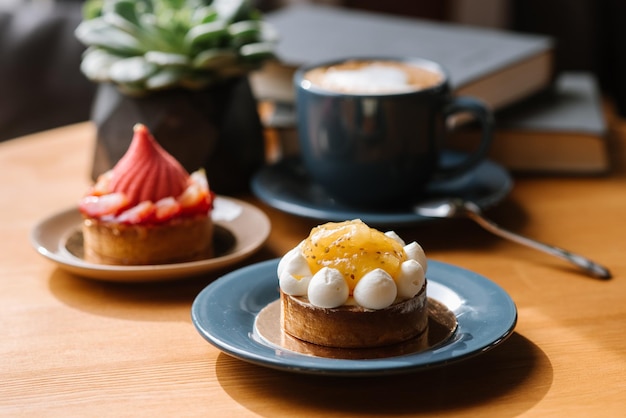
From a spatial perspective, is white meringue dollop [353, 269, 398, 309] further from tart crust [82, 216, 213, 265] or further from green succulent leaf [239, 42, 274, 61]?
green succulent leaf [239, 42, 274, 61]

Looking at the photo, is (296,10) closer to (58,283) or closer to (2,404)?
(58,283)

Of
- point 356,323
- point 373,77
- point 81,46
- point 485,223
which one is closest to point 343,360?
point 356,323

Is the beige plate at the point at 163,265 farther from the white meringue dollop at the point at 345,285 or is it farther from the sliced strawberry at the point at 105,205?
the white meringue dollop at the point at 345,285

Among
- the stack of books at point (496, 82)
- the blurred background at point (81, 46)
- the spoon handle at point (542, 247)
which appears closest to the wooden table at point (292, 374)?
the spoon handle at point (542, 247)

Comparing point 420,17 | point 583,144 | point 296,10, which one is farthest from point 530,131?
point 420,17

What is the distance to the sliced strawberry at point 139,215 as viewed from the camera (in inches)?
34.5

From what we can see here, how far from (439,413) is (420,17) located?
1.66 m

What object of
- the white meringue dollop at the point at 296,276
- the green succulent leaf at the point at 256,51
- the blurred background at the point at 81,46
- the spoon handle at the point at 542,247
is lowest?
the blurred background at the point at 81,46

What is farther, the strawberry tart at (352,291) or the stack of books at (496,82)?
the stack of books at (496,82)

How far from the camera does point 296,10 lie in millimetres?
1637

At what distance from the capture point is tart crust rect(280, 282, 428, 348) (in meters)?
0.68

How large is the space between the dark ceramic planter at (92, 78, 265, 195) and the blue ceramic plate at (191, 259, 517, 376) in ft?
1.11

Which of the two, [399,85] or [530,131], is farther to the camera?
[530,131]

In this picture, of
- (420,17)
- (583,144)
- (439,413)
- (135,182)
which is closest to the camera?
(439,413)
